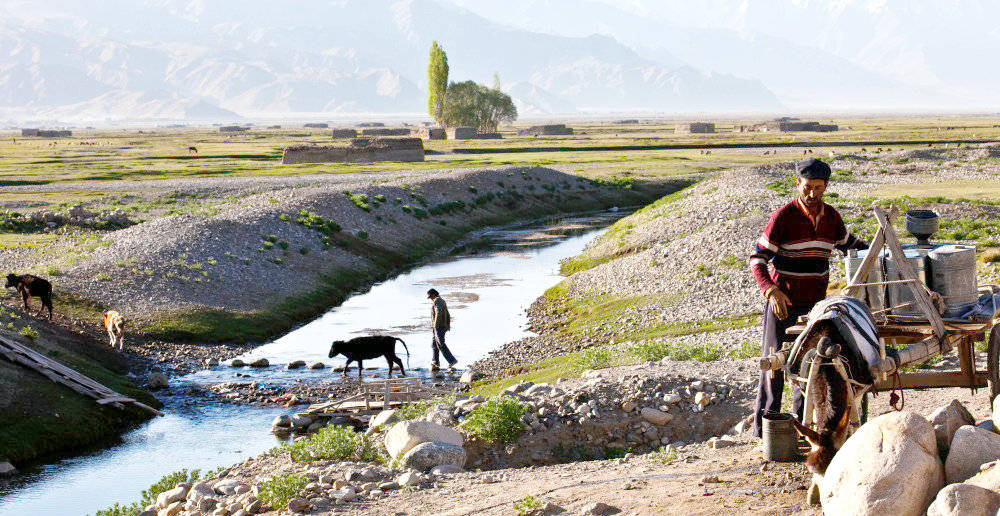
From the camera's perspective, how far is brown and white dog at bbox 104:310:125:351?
30875 millimetres

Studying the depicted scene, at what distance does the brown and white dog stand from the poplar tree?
13209cm

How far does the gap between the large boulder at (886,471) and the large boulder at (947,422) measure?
1.07 feet

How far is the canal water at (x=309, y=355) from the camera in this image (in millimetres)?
20344

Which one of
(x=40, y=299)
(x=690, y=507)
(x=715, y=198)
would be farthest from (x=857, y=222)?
(x=690, y=507)

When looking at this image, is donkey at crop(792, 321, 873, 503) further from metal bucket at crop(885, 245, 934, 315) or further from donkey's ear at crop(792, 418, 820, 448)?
metal bucket at crop(885, 245, 934, 315)

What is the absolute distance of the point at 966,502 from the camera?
8.15m

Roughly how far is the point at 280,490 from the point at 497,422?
3.68 m

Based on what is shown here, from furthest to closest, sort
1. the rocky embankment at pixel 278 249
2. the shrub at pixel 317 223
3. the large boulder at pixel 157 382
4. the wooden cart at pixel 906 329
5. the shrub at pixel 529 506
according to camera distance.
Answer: the shrub at pixel 317 223 → the rocky embankment at pixel 278 249 → the large boulder at pixel 157 382 → the shrub at pixel 529 506 → the wooden cart at pixel 906 329

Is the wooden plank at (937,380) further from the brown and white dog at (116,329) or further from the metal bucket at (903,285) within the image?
the brown and white dog at (116,329)

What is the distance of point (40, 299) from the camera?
33812mm

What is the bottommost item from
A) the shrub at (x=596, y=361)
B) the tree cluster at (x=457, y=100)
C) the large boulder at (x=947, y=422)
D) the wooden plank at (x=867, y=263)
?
the shrub at (x=596, y=361)

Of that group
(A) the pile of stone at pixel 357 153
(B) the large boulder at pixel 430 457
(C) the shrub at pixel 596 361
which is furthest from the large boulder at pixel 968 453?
(A) the pile of stone at pixel 357 153

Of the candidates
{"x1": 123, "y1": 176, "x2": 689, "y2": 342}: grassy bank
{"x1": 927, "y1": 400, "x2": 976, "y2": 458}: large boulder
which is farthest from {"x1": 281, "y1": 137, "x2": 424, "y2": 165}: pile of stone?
{"x1": 927, "y1": 400, "x2": 976, "y2": 458}: large boulder

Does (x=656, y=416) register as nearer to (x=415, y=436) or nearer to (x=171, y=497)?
(x=415, y=436)
